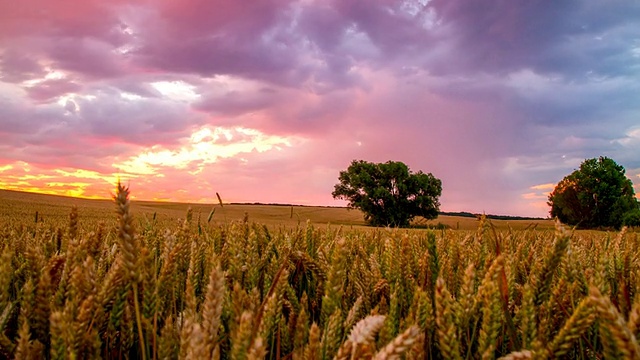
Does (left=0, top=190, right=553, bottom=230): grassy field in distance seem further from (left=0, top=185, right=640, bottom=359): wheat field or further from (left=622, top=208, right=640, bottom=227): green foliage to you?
(left=622, top=208, right=640, bottom=227): green foliage

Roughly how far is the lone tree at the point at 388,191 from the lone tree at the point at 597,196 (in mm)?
21278

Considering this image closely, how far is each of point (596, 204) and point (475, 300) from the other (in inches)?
3147

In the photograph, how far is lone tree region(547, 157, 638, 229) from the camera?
6681 cm

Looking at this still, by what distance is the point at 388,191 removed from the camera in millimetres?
65375

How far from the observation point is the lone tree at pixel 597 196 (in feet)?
219

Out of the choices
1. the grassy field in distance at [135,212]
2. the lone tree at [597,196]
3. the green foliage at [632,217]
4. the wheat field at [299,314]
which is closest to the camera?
the wheat field at [299,314]

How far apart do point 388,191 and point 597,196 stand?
33946mm

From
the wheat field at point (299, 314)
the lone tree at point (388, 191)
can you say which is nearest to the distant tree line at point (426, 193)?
the lone tree at point (388, 191)

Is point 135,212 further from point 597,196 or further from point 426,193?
point 597,196

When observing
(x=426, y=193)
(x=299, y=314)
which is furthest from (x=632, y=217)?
(x=299, y=314)

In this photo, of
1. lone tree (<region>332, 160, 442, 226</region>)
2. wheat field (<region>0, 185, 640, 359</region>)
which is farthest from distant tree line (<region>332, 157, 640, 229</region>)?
wheat field (<region>0, 185, 640, 359</region>)

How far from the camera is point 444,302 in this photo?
1.15 metres

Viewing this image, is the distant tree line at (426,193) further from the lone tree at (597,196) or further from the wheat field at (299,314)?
the wheat field at (299,314)

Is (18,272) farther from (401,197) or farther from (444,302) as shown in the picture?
(401,197)
